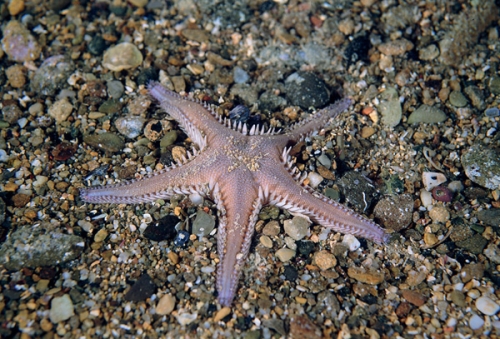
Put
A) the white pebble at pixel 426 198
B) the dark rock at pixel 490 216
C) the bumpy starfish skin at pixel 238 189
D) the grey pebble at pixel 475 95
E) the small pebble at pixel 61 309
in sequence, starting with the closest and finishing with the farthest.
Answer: the small pebble at pixel 61 309, the bumpy starfish skin at pixel 238 189, the dark rock at pixel 490 216, the white pebble at pixel 426 198, the grey pebble at pixel 475 95

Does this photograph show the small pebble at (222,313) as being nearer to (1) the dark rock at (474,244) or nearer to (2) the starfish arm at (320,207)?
(2) the starfish arm at (320,207)

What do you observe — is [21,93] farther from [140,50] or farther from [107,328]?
[107,328]

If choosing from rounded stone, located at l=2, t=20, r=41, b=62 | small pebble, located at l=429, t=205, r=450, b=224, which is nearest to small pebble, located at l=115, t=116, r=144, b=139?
rounded stone, located at l=2, t=20, r=41, b=62

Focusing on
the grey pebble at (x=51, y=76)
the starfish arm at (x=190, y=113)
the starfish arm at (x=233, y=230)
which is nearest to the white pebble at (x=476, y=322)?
the starfish arm at (x=233, y=230)

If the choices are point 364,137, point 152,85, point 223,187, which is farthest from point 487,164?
point 152,85

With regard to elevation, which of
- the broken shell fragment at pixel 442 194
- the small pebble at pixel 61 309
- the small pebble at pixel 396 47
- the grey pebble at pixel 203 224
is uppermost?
the small pebble at pixel 396 47

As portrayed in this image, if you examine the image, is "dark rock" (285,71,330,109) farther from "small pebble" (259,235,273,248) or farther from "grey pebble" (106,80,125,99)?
"grey pebble" (106,80,125,99)
